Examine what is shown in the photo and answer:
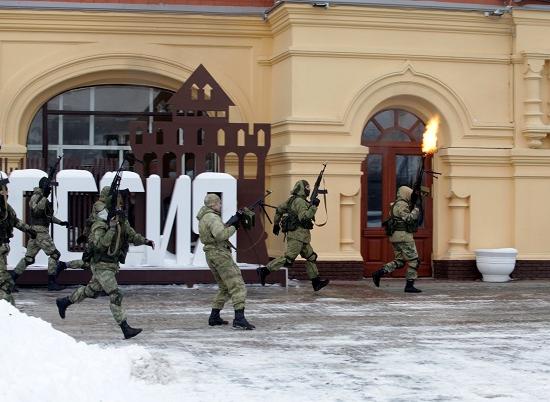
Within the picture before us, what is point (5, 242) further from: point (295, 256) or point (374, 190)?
point (374, 190)

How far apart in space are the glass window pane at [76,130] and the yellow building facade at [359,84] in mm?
719

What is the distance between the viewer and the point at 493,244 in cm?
1992

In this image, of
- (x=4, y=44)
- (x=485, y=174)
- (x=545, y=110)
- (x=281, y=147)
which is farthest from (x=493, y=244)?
(x=4, y=44)

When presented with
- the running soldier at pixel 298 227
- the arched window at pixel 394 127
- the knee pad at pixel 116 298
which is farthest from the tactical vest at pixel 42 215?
the arched window at pixel 394 127

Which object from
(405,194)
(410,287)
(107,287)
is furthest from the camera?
(405,194)

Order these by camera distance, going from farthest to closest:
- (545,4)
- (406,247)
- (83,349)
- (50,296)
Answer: (545,4) → (406,247) → (50,296) → (83,349)

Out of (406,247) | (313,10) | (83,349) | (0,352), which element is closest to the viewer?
(0,352)

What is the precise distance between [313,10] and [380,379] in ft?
35.6

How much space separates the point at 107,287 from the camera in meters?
11.7

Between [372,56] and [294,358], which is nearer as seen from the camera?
[294,358]

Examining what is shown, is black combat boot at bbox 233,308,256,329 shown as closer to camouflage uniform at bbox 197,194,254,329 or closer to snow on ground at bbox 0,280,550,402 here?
camouflage uniform at bbox 197,194,254,329

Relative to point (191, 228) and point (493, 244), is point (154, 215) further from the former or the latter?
point (493, 244)

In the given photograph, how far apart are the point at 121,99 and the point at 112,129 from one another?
0.65 metres

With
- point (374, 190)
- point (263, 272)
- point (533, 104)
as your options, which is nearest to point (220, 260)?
point (263, 272)
